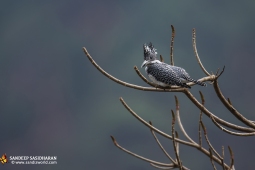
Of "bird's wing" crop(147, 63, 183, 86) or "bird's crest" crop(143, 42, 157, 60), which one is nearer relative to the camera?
"bird's wing" crop(147, 63, 183, 86)

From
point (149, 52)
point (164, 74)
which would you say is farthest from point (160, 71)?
point (149, 52)

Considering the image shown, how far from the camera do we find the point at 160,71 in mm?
2596

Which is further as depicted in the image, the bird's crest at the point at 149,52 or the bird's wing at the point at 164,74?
the bird's crest at the point at 149,52

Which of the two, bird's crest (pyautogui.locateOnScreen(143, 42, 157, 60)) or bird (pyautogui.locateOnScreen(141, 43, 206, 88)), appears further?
bird's crest (pyautogui.locateOnScreen(143, 42, 157, 60))

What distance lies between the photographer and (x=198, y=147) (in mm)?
2312

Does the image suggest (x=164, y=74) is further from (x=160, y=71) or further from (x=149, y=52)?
(x=149, y=52)

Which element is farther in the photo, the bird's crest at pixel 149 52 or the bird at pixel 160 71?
the bird's crest at pixel 149 52

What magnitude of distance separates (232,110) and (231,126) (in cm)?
21

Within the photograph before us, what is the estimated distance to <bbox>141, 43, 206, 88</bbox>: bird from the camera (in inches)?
94.2

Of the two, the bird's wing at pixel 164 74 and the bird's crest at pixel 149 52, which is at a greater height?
the bird's crest at pixel 149 52

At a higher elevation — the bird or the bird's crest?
the bird's crest

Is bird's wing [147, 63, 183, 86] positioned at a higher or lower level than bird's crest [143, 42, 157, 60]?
lower

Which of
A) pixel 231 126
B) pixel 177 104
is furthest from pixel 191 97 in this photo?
pixel 177 104

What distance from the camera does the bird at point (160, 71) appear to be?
2.39m
